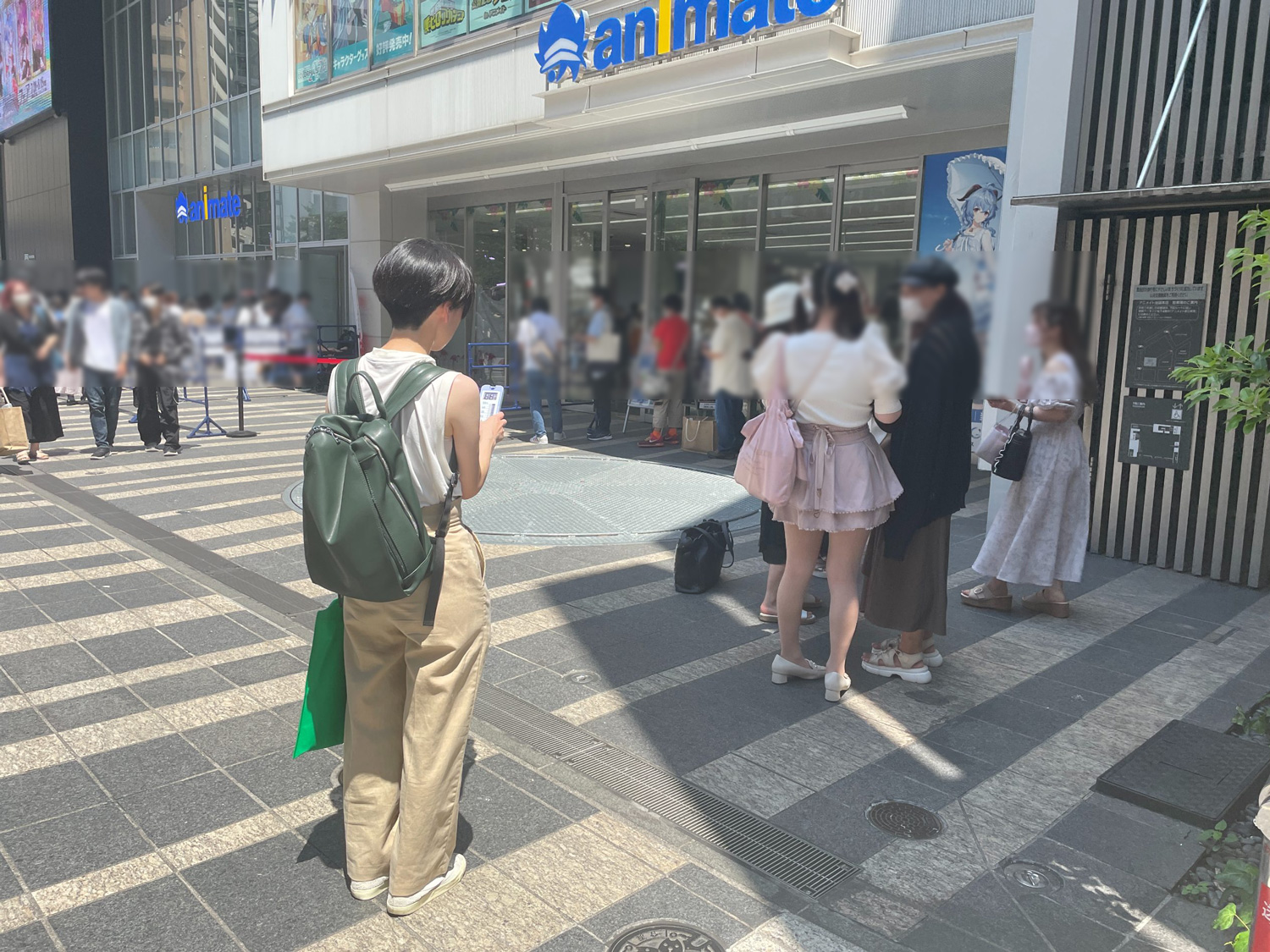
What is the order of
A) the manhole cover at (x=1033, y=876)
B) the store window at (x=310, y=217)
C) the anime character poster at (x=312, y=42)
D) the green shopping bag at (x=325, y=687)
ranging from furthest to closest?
1. the store window at (x=310, y=217)
2. the anime character poster at (x=312, y=42)
3. the manhole cover at (x=1033, y=876)
4. the green shopping bag at (x=325, y=687)

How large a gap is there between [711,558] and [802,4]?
5.73m

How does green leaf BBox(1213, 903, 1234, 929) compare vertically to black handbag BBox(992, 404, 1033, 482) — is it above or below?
below

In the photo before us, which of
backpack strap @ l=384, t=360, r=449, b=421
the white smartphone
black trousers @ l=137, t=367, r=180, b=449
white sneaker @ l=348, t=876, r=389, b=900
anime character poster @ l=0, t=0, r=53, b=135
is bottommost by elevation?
white sneaker @ l=348, t=876, r=389, b=900

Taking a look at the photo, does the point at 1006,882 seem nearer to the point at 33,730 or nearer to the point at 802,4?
the point at 33,730

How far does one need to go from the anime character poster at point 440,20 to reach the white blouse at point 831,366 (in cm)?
1326

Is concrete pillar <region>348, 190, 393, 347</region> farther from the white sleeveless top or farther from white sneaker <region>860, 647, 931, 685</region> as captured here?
the white sleeveless top

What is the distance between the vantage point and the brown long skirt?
435cm

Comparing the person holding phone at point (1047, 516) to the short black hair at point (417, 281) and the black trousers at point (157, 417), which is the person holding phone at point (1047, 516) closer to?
the short black hair at point (417, 281)

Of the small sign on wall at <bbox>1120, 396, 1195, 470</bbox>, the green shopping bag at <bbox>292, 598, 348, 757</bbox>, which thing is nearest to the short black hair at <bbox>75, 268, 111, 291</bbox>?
the green shopping bag at <bbox>292, 598, 348, 757</bbox>

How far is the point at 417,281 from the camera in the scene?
2.44 m

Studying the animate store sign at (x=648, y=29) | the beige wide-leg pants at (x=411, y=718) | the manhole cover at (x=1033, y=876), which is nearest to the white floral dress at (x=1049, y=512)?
the manhole cover at (x=1033, y=876)

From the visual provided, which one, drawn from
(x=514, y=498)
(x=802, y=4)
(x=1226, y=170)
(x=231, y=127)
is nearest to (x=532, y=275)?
(x=1226, y=170)

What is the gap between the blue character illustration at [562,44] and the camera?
10.9 metres

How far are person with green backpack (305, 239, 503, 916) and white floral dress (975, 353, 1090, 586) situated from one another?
374cm
